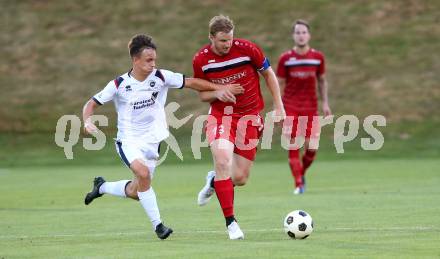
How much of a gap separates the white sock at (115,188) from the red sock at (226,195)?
1.61 meters

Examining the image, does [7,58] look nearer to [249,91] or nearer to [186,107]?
[186,107]

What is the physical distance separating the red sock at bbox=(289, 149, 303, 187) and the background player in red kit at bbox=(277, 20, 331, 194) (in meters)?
0.32

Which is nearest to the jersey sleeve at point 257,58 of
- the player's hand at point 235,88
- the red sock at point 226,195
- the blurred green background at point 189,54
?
the player's hand at point 235,88

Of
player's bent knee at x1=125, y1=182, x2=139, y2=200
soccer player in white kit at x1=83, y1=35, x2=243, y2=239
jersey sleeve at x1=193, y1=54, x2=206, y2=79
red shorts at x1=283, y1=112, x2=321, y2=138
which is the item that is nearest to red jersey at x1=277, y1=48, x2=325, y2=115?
red shorts at x1=283, y1=112, x2=321, y2=138

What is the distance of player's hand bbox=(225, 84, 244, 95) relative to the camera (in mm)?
12734

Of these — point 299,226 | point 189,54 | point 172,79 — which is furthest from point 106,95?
point 189,54

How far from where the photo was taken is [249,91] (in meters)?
13.0

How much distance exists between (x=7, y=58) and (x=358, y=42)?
A: 11.9 m

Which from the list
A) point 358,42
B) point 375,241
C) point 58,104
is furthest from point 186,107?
point 375,241

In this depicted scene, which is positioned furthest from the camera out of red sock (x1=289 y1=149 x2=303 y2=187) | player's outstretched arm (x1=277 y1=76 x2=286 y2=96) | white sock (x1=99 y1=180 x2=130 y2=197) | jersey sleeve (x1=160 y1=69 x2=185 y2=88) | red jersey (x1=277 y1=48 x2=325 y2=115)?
player's outstretched arm (x1=277 y1=76 x2=286 y2=96)

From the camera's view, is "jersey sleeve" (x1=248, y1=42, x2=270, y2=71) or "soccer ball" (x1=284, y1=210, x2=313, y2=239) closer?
"soccer ball" (x1=284, y1=210, x2=313, y2=239)

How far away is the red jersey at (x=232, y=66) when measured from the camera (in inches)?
502

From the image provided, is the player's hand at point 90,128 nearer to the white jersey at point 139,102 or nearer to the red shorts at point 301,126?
the white jersey at point 139,102

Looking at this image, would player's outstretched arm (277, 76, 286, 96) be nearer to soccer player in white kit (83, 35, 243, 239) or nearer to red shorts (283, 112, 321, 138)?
red shorts (283, 112, 321, 138)
